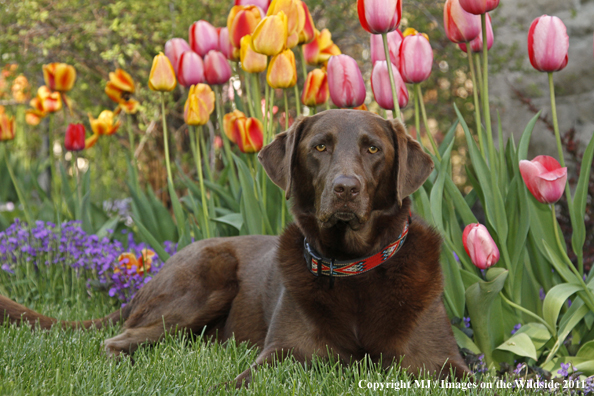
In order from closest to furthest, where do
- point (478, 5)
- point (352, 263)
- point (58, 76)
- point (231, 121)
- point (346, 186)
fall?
point (346, 186), point (352, 263), point (478, 5), point (231, 121), point (58, 76)

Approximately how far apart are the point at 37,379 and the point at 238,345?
1.14m

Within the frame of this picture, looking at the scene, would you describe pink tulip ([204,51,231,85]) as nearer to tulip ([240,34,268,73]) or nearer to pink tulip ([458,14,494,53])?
tulip ([240,34,268,73])

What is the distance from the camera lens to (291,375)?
2426mm

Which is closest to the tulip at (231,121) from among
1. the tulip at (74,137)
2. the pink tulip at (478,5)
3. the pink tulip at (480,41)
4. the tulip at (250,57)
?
the tulip at (250,57)

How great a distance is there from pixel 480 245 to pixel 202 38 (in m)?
2.34

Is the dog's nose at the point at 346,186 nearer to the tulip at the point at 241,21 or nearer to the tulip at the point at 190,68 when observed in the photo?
the tulip at the point at 241,21

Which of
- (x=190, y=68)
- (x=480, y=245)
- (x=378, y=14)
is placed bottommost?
(x=480, y=245)

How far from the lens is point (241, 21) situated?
361 cm

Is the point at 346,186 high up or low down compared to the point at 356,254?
up

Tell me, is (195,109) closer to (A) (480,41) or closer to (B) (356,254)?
(B) (356,254)

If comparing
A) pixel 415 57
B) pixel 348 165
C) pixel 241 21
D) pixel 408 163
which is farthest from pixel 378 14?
pixel 241 21

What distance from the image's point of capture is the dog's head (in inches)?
93.9

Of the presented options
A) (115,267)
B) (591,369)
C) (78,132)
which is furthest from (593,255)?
(78,132)

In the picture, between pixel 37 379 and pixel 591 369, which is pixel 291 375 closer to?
pixel 37 379
